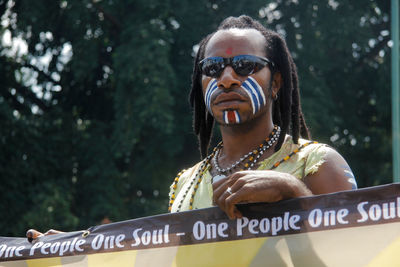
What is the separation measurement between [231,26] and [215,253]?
93 cm

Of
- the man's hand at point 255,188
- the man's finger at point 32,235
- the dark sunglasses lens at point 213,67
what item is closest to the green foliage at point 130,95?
the man's finger at point 32,235

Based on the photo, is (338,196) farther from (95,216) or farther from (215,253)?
(95,216)

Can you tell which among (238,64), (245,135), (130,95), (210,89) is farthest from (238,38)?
(130,95)

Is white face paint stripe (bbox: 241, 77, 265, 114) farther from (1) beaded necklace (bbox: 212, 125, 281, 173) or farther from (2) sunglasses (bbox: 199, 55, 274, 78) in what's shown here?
(1) beaded necklace (bbox: 212, 125, 281, 173)

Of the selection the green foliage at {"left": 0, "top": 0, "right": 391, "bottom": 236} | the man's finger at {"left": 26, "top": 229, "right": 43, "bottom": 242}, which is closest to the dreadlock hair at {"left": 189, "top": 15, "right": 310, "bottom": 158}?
the man's finger at {"left": 26, "top": 229, "right": 43, "bottom": 242}

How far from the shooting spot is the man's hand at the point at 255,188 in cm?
214

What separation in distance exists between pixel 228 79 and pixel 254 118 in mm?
191

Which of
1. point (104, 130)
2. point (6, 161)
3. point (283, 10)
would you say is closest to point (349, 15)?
point (283, 10)

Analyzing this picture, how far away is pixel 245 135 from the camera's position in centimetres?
266

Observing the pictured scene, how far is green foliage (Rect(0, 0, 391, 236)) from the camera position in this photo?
459 inches

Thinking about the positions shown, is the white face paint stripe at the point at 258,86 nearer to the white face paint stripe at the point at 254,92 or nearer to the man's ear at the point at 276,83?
the white face paint stripe at the point at 254,92

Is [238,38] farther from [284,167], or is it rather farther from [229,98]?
[284,167]

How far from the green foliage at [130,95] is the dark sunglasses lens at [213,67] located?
28.1ft

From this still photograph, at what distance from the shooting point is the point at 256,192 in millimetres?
2137
